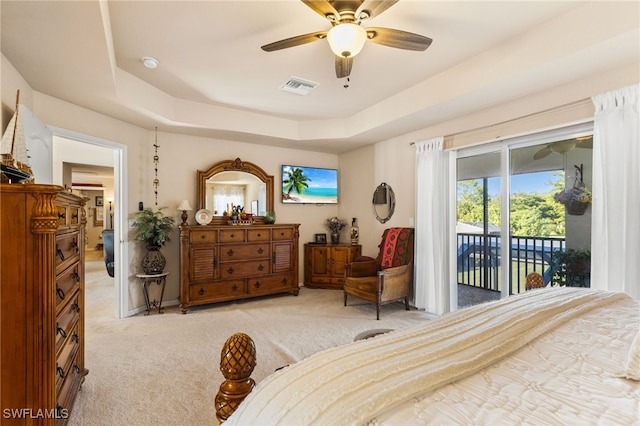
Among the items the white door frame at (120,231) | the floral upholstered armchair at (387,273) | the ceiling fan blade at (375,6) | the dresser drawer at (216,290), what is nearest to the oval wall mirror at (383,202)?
the floral upholstered armchair at (387,273)

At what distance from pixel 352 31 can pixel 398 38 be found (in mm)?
377

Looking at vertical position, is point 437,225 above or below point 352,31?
below

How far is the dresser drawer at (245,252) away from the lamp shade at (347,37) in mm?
3018

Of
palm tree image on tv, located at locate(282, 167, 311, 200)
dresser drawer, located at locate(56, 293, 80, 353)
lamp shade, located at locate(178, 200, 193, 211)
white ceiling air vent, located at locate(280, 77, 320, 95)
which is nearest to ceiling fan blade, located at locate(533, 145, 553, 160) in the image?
white ceiling air vent, located at locate(280, 77, 320, 95)

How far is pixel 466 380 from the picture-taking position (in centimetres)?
92

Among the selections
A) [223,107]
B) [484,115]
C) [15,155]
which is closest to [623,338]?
[484,115]

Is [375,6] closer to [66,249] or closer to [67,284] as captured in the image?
[66,249]

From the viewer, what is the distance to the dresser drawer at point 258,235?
4340 mm

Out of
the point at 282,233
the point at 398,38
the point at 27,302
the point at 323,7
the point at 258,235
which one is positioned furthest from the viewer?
the point at 282,233

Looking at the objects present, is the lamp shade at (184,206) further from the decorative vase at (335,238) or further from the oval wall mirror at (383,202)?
the oval wall mirror at (383,202)

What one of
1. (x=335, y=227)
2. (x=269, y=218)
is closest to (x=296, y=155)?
(x=269, y=218)

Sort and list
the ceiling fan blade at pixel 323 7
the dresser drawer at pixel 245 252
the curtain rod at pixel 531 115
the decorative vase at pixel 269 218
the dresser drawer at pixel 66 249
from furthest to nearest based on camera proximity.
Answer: the decorative vase at pixel 269 218, the dresser drawer at pixel 245 252, the curtain rod at pixel 531 115, the ceiling fan blade at pixel 323 7, the dresser drawer at pixel 66 249

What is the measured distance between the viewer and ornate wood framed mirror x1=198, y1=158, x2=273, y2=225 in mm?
4441

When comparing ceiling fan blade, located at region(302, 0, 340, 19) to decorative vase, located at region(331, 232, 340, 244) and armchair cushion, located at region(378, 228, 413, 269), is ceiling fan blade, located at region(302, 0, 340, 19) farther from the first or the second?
decorative vase, located at region(331, 232, 340, 244)
